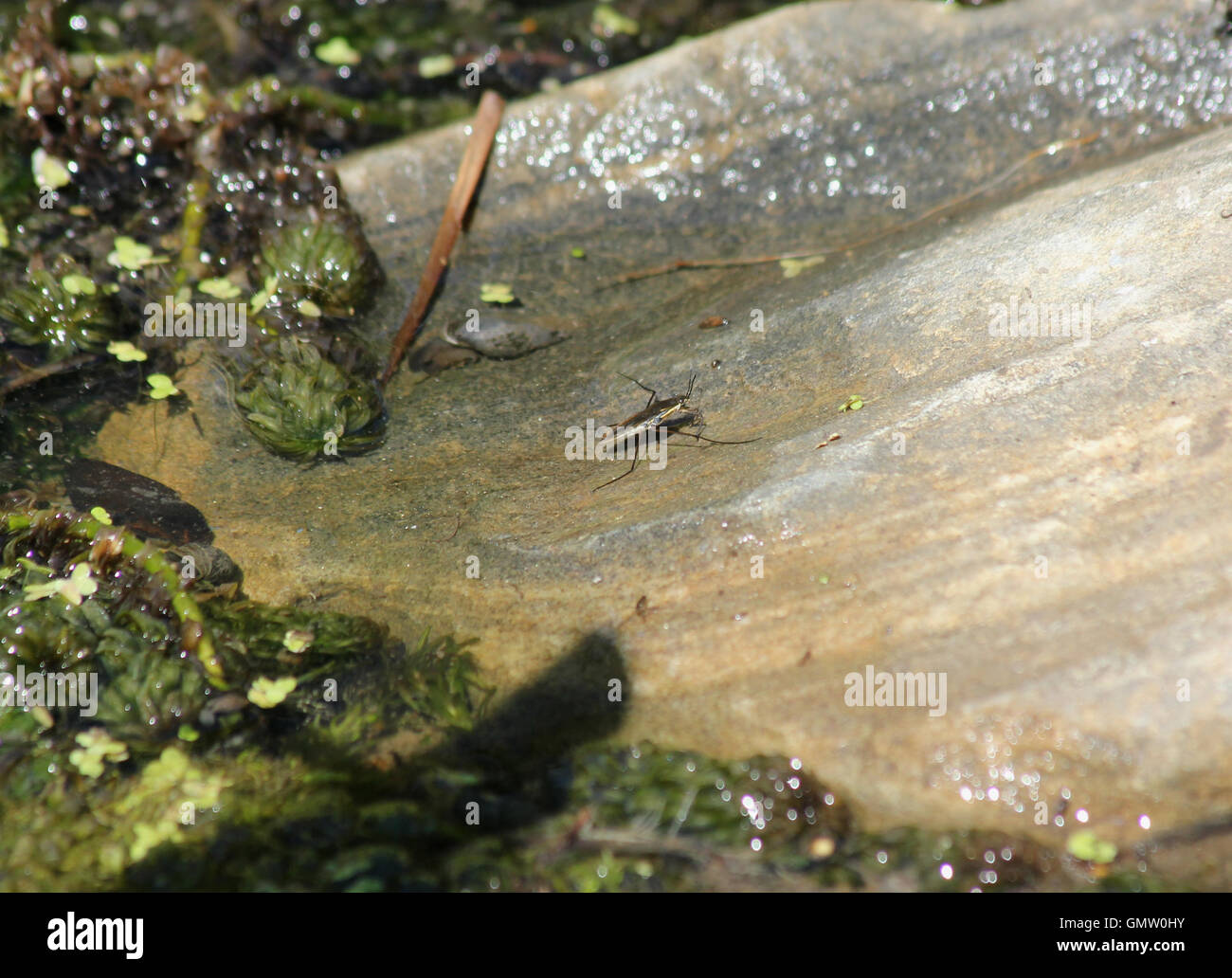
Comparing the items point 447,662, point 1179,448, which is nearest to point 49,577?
point 447,662

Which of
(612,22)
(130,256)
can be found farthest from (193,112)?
(612,22)

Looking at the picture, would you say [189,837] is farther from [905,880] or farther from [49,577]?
[905,880]

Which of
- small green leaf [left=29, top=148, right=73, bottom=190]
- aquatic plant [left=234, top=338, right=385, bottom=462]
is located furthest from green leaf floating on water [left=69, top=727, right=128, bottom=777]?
small green leaf [left=29, top=148, right=73, bottom=190]

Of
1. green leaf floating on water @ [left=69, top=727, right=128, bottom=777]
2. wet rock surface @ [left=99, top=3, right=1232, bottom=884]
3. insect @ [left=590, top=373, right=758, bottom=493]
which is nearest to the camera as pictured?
wet rock surface @ [left=99, top=3, right=1232, bottom=884]

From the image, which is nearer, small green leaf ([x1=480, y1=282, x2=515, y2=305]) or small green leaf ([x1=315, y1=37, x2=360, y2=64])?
small green leaf ([x1=480, y1=282, x2=515, y2=305])

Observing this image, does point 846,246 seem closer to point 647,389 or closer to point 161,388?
point 647,389

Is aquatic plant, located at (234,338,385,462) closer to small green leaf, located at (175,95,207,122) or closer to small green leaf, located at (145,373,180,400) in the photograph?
small green leaf, located at (145,373,180,400)
